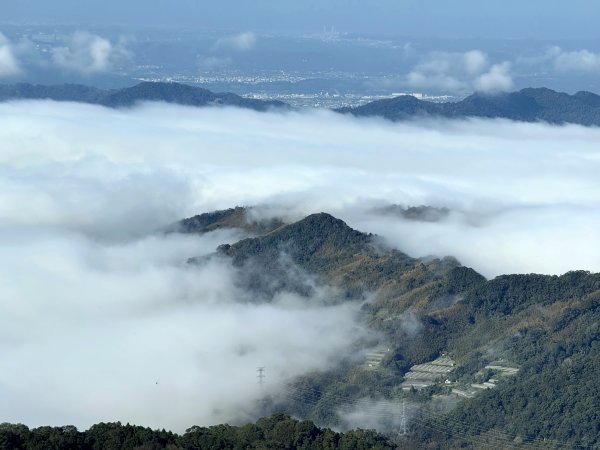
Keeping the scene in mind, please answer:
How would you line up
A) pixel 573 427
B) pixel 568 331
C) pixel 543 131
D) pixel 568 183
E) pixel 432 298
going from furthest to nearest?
pixel 543 131
pixel 568 183
pixel 432 298
pixel 568 331
pixel 573 427

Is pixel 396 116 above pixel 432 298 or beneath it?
above

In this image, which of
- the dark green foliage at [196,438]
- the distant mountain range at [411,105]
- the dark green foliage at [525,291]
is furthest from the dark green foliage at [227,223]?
the distant mountain range at [411,105]

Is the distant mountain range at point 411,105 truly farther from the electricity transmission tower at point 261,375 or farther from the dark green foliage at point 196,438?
the dark green foliage at point 196,438

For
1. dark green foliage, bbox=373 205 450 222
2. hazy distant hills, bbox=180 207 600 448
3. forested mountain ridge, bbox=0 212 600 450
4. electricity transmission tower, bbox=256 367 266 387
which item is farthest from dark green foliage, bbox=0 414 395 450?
dark green foliage, bbox=373 205 450 222

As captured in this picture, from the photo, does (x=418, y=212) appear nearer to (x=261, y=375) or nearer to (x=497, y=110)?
(x=261, y=375)

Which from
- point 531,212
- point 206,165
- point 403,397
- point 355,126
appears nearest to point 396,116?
point 355,126

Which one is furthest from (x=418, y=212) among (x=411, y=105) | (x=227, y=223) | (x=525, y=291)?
(x=411, y=105)

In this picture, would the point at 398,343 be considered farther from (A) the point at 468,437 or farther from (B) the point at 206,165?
(B) the point at 206,165
